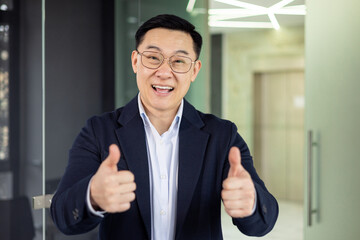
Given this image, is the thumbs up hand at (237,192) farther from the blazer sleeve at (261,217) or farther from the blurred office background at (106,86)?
the blurred office background at (106,86)

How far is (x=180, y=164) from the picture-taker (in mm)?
1383

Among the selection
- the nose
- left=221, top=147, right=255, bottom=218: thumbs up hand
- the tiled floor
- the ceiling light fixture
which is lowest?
the tiled floor

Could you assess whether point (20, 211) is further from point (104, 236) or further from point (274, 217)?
point (274, 217)

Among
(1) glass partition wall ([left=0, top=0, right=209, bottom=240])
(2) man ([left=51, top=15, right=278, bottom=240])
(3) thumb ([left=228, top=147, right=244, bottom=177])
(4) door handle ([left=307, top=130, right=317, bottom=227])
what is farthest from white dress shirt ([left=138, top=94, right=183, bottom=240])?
(4) door handle ([left=307, top=130, right=317, bottom=227])

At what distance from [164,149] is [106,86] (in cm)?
125

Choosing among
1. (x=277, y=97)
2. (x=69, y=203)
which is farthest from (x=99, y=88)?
(x=277, y=97)

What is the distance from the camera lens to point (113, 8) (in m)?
2.59

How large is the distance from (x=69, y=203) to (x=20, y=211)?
1.24 m

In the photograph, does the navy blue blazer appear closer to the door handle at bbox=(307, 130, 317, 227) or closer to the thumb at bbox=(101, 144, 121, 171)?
the thumb at bbox=(101, 144, 121, 171)

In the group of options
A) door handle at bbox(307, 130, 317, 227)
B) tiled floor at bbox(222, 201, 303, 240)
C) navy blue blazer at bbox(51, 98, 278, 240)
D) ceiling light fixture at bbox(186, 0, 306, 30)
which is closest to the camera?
navy blue blazer at bbox(51, 98, 278, 240)

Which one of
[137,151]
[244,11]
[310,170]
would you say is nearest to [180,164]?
[137,151]

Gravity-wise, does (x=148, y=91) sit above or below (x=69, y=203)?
above

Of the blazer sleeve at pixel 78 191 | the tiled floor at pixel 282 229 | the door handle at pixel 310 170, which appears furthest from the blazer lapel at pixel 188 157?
the tiled floor at pixel 282 229

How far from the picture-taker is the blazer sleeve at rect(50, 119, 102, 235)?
111 centimetres
